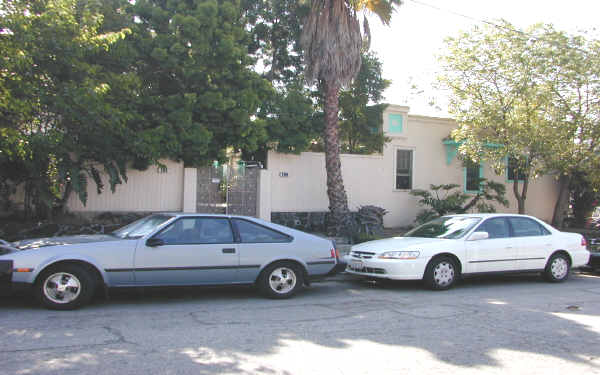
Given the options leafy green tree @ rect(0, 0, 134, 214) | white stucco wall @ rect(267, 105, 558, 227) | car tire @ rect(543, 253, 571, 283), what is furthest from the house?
car tire @ rect(543, 253, 571, 283)

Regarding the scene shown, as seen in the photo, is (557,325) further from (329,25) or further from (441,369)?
(329,25)

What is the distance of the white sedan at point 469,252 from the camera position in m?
8.95

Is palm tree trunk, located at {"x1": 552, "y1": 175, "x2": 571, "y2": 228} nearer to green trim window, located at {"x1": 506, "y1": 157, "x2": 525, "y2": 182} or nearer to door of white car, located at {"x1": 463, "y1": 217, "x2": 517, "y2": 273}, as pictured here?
green trim window, located at {"x1": 506, "y1": 157, "x2": 525, "y2": 182}

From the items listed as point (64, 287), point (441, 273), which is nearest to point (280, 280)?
point (441, 273)

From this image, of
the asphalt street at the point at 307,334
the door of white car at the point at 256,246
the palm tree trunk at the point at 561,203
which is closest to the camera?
the asphalt street at the point at 307,334

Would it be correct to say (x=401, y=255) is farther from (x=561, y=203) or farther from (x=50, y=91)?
(x=561, y=203)

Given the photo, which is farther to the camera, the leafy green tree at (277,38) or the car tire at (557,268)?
the leafy green tree at (277,38)

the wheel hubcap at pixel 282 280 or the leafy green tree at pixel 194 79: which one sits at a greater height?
the leafy green tree at pixel 194 79

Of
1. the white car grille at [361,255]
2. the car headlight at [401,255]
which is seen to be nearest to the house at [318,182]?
→ the white car grille at [361,255]

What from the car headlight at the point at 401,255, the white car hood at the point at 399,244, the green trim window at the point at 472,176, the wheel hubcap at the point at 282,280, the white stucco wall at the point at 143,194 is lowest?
the wheel hubcap at the point at 282,280

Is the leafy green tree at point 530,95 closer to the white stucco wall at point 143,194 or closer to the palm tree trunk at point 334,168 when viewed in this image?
the palm tree trunk at point 334,168

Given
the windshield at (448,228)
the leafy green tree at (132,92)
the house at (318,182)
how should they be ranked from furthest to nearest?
the house at (318,182) → the leafy green tree at (132,92) → the windshield at (448,228)

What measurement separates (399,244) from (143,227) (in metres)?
4.47

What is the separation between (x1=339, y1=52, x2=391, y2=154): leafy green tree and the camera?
Result: 18.9 meters
